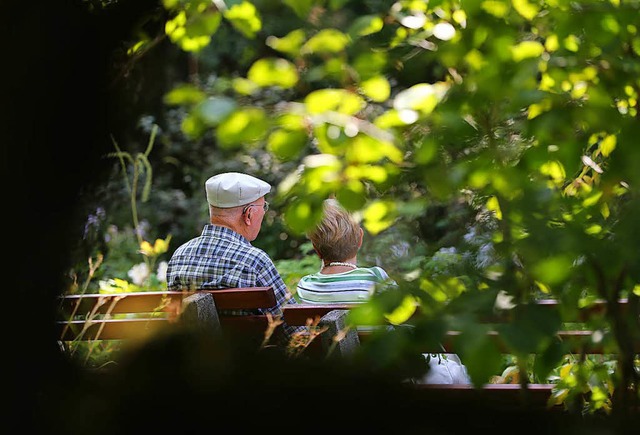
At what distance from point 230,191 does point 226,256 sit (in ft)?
1.49

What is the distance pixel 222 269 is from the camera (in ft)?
11.9

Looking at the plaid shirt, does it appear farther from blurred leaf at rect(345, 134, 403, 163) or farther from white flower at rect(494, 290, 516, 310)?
blurred leaf at rect(345, 134, 403, 163)

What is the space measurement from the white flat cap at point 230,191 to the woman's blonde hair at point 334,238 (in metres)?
0.43

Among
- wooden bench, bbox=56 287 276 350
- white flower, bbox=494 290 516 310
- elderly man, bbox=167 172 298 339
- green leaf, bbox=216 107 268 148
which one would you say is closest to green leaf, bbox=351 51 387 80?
green leaf, bbox=216 107 268 148

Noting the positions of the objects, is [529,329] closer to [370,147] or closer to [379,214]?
[370,147]

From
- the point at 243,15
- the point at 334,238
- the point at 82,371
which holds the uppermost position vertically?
the point at 243,15

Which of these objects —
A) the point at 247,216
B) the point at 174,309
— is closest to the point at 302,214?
the point at 174,309

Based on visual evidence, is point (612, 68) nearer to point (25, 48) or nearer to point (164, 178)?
point (25, 48)

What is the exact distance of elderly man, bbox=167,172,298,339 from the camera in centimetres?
362

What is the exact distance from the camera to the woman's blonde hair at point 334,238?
3.76 m

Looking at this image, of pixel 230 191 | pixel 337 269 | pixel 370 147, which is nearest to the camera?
pixel 370 147

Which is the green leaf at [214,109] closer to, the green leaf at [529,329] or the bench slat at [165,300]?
the green leaf at [529,329]

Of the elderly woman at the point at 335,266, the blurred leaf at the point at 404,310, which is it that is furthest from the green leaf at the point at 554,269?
the elderly woman at the point at 335,266

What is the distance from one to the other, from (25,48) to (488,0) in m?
0.91
